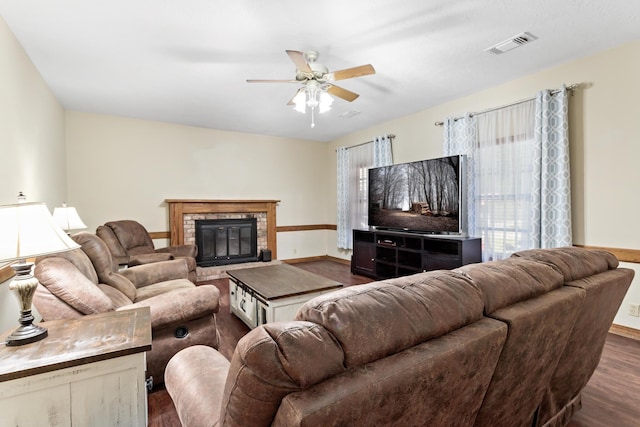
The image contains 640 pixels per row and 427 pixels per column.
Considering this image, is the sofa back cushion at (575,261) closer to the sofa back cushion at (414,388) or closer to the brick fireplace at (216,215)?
the sofa back cushion at (414,388)

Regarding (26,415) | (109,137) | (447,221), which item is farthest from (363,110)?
(26,415)

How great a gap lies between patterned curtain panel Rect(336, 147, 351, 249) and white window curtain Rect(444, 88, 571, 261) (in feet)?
7.28

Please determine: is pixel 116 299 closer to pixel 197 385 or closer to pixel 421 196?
pixel 197 385

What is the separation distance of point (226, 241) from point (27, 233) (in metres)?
4.37

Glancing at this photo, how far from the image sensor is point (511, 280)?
1160 mm

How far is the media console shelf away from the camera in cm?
378

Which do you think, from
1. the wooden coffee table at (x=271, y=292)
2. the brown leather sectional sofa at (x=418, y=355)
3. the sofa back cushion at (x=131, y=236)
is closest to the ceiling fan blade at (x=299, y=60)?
the wooden coffee table at (x=271, y=292)

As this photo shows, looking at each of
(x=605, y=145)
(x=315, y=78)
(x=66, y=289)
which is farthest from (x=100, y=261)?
(x=605, y=145)

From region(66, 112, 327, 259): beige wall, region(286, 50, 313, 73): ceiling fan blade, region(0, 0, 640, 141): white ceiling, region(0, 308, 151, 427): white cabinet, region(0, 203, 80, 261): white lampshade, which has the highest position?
region(0, 0, 640, 141): white ceiling

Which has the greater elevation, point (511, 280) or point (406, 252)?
point (511, 280)

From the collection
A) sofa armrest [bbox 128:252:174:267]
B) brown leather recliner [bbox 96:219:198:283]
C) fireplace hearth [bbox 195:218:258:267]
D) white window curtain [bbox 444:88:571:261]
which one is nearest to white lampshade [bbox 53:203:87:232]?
brown leather recliner [bbox 96:219:198:283]

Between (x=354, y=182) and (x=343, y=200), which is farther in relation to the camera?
(x=343, y=200)

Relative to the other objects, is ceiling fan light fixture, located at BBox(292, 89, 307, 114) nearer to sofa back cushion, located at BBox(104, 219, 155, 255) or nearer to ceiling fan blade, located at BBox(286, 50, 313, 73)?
ceiling fan blade, located at BBox(286, 50, 313, 73)

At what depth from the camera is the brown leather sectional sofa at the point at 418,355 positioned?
2.19ft
